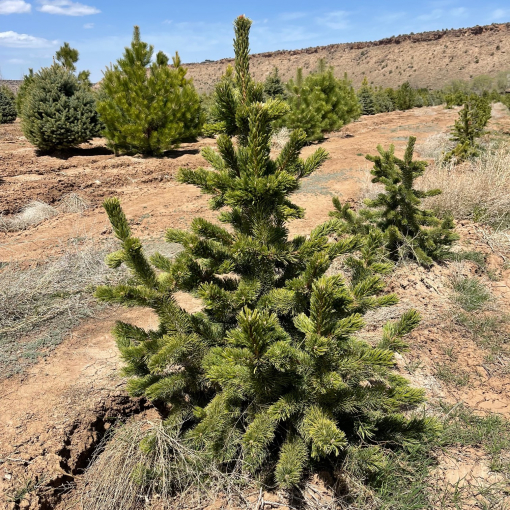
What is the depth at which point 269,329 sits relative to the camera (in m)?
1.64

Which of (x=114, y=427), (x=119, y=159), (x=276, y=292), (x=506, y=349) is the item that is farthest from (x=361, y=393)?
(x=119, y=159)

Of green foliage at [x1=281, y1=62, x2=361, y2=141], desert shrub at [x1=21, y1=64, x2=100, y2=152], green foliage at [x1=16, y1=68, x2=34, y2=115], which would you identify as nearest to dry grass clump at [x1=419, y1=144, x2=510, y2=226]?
green foliage at [x1=281, y1=62, x2=361, y2=141]

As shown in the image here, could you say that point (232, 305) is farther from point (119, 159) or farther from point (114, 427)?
point (119, 159)

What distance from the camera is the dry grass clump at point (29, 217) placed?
6.48m

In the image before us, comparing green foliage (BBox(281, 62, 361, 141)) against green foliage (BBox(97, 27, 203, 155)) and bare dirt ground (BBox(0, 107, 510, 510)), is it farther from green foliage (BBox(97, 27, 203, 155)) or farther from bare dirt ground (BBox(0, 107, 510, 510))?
bare dirt ground (BBox(0, 107, 510, 510))

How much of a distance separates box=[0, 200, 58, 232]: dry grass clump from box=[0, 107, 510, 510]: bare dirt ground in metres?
0.16

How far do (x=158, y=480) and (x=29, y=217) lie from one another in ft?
20.4

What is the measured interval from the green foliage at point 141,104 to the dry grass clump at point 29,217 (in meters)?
4.52

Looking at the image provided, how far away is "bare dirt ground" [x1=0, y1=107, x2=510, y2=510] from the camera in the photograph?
218cm

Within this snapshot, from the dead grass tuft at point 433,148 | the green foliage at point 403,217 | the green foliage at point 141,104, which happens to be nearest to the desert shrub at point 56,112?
the green foliage at point 141,104

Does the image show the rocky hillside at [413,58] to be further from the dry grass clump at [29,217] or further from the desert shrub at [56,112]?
the dry grass clump at [29,217]

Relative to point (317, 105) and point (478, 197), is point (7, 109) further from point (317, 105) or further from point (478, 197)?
point (478, 197)

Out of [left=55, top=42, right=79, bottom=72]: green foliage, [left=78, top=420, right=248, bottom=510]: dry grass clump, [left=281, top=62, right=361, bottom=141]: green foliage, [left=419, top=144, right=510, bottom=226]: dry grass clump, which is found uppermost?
[left=55, top=42, right=79, bottom=72]: green foliage

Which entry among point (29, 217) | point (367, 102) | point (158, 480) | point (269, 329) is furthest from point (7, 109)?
point (269, 329)
